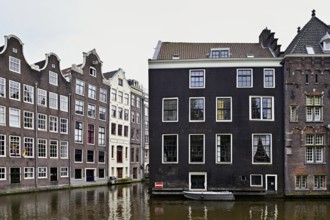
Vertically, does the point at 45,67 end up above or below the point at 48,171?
above

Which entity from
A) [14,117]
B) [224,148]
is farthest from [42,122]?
[224,148]

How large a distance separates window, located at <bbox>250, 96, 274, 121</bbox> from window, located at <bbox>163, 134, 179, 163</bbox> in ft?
26.7

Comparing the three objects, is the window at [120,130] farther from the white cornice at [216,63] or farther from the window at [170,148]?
the white cornice at [216,63]

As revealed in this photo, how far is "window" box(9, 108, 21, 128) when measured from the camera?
4312 cm

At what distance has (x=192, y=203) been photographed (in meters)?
31.6

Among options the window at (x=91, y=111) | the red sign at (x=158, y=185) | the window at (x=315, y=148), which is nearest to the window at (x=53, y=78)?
the window at (x=91, y=111)

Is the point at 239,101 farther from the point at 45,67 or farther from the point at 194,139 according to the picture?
the point at 45,67

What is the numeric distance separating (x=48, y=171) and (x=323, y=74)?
35.3m

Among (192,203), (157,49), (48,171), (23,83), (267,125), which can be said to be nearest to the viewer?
(192,203)

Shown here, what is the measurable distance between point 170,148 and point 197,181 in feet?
13.8

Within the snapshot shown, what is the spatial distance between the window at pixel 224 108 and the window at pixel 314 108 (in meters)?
7.67

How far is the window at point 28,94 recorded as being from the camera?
45416mm

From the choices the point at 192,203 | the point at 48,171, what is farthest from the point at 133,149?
the point at 192,203

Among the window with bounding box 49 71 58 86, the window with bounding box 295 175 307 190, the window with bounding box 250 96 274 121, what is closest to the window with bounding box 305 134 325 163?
the window with bounding box 295 175 307 190
